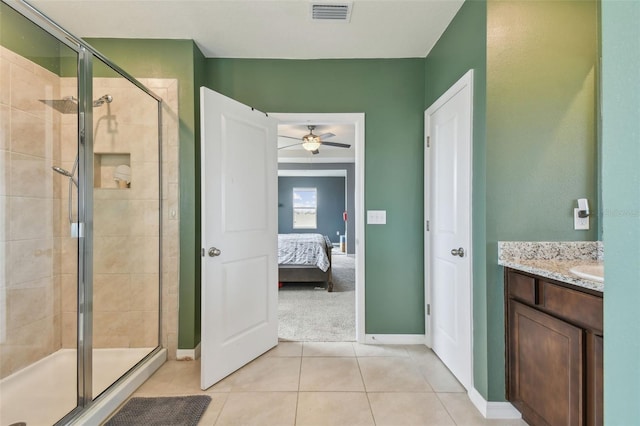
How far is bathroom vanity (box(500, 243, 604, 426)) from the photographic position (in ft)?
3.90

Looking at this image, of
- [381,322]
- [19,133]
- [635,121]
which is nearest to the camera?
[635,121]

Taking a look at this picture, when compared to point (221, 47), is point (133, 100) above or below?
below

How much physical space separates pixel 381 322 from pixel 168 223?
205cm

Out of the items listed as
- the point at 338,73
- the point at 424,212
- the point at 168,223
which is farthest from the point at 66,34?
the point at 424,212

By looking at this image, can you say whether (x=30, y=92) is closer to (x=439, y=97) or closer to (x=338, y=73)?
(x=338, y=73)

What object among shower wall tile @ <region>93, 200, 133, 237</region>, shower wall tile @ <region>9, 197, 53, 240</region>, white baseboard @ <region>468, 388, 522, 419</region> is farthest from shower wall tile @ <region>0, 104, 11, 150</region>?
white baseboard @ <region>468, 388, 522, 419</region>

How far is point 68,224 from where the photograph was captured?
205cm

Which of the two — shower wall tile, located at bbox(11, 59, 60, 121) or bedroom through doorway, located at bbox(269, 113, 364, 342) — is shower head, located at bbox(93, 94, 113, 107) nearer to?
shower wall tile, located at bbox(11, 59, 60, 121)

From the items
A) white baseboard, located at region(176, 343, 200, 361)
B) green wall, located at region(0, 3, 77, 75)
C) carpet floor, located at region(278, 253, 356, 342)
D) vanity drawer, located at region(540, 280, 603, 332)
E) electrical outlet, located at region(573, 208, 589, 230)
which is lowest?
carpet floor, located at region(278, 253, 356, 342)

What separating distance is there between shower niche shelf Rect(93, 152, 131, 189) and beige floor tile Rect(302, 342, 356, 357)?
2.03 meters

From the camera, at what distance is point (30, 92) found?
2.04 m

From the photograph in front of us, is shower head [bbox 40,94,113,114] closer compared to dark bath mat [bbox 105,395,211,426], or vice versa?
dark bath mat [bbox 105,395,211,426]

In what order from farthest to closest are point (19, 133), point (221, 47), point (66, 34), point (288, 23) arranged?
point (221, 47) < point (288, 23) < point (19, 133) < point (66, 34)

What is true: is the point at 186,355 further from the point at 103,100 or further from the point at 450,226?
the point at 450,226
